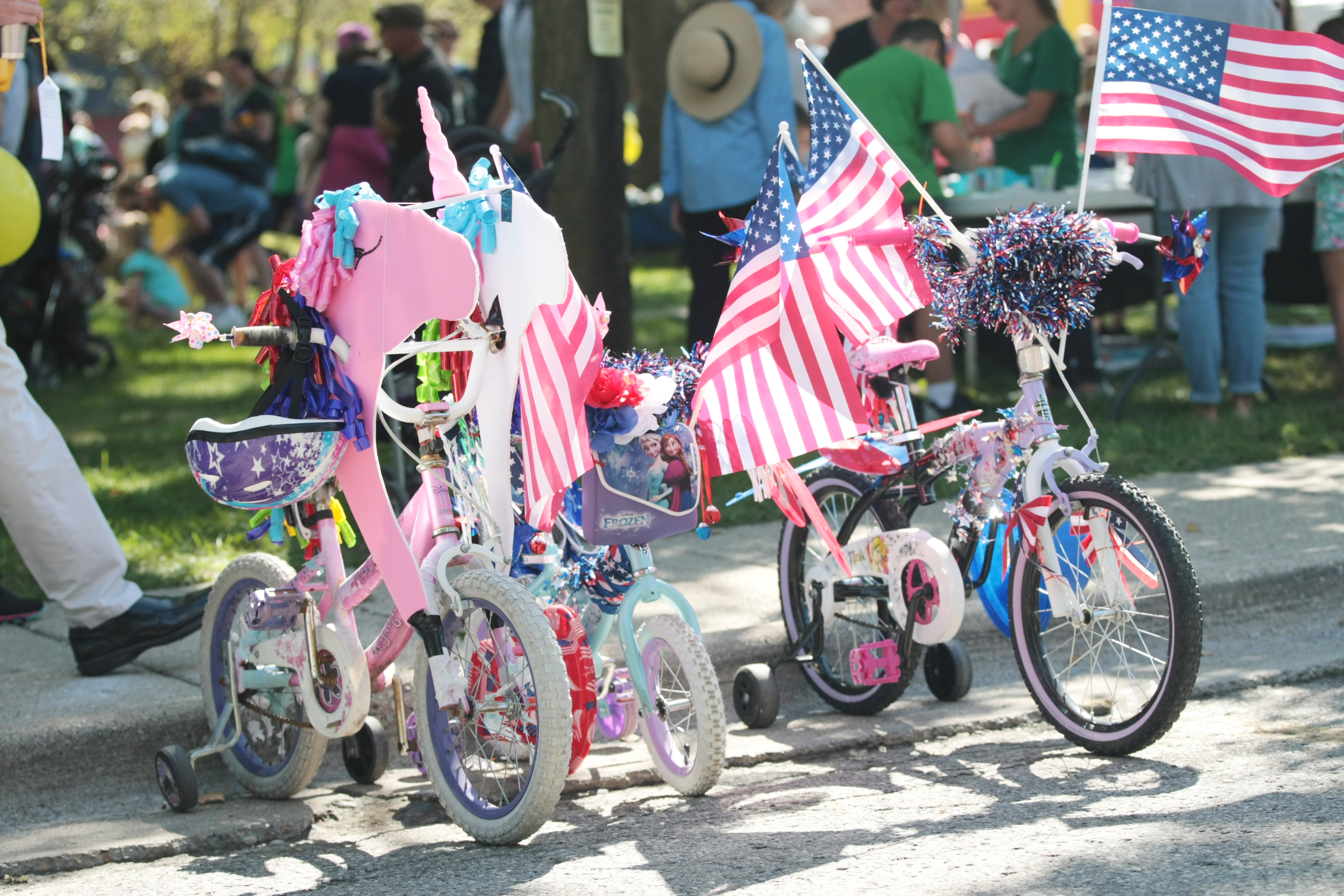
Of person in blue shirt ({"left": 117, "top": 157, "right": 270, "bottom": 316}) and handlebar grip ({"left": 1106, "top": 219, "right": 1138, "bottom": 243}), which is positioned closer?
handlebar grip ({"left": 1106, "top": 219, "right": 1138, "bottom": 243})

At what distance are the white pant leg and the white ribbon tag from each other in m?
0.58

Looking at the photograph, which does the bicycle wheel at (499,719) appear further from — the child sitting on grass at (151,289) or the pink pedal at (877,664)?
the child sitting on grass at (151,289)

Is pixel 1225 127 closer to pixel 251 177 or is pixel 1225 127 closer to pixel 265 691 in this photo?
pixel 265 691

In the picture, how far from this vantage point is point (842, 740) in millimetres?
4492

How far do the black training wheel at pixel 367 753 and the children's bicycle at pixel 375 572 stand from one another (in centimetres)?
14

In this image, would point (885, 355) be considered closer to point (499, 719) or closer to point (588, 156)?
point (499, 719)

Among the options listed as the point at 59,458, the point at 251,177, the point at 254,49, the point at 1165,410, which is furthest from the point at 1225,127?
the point at 254,49

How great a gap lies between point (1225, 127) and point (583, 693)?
7.93ft

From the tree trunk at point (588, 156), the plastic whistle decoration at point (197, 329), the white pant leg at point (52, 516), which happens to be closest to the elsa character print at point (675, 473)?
the plastic whistle decoration at point (197, 329)

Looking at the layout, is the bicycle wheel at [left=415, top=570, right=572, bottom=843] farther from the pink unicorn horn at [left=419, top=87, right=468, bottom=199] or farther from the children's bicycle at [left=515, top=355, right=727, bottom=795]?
the pink unicorn horn at [left=419, top=87, right=468, bottom=199]

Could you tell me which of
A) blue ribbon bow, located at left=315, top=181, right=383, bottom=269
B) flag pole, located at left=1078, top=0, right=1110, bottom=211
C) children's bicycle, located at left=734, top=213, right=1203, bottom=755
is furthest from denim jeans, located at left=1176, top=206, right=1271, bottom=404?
blue ribbon bow, located at left=315, top=181, right=383, bottom=269

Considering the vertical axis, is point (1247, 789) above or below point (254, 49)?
below

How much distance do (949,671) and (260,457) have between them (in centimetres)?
229

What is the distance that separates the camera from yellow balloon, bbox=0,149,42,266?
4.82 metres
